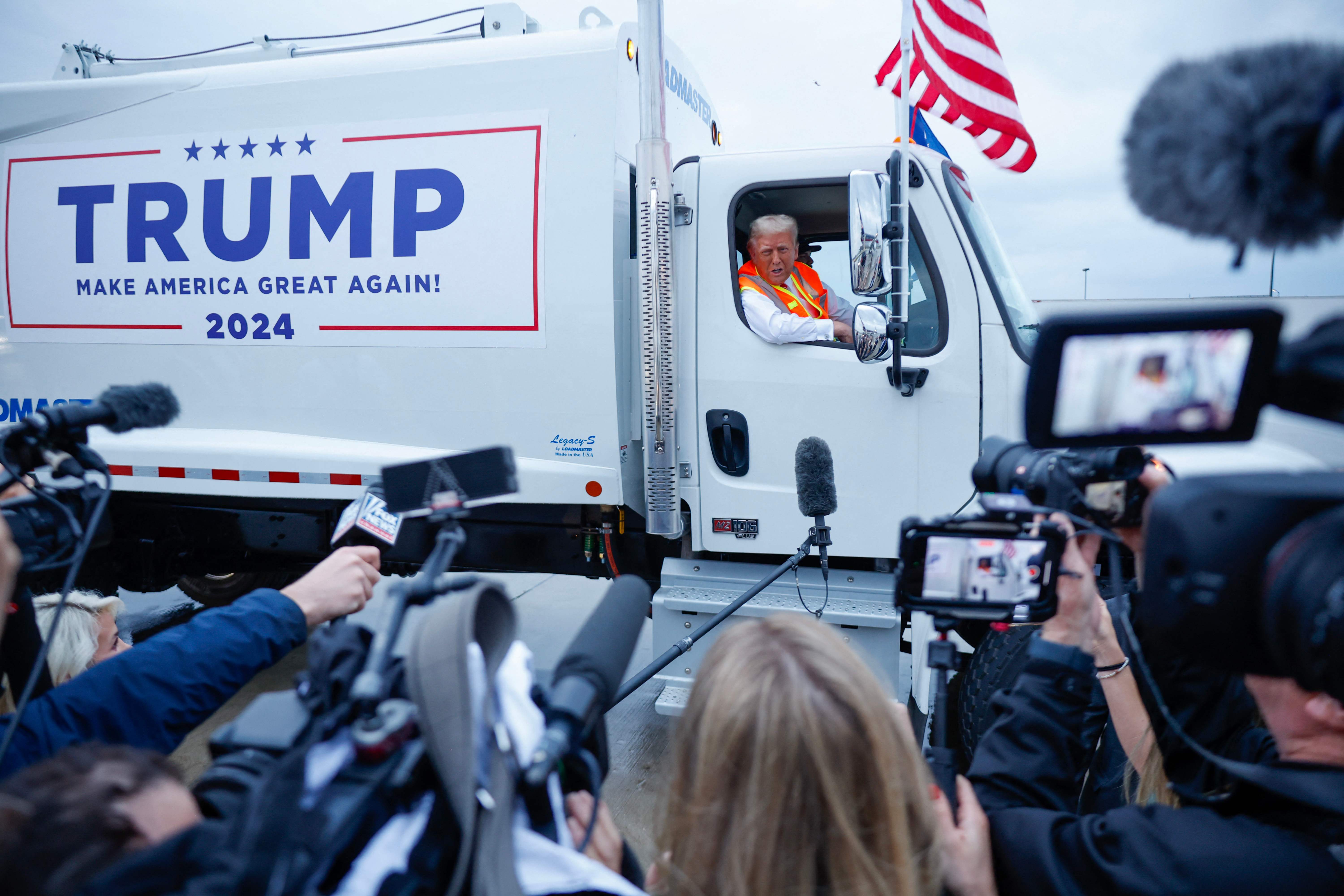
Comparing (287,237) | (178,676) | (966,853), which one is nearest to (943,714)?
(966,853)

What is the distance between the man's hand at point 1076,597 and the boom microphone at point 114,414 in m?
1.65

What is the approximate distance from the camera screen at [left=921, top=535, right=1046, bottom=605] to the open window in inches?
71.4

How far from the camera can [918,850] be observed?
3.35 feet

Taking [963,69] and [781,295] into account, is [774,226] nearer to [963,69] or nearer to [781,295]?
[781,295]

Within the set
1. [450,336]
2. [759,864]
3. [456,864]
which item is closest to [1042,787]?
[759,864]

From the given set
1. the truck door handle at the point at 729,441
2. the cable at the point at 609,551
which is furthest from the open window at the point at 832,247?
the cable at the point at 609,551

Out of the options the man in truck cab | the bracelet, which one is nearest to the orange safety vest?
the man in truck cab

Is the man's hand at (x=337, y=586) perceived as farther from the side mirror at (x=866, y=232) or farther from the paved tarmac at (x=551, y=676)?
the side mirror at (x=866, y=232)

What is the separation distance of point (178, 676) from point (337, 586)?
11.8 inches

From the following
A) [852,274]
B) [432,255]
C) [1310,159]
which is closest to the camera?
[1310,159]

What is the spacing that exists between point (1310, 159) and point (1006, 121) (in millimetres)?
4507

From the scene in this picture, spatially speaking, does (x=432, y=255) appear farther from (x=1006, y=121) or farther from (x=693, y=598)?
(x=1006, y=121)

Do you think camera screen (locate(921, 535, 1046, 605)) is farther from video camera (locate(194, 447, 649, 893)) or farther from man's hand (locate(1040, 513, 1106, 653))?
video camera (locate(194, 447, 649, 893))

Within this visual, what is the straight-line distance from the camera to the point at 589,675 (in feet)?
3.02
